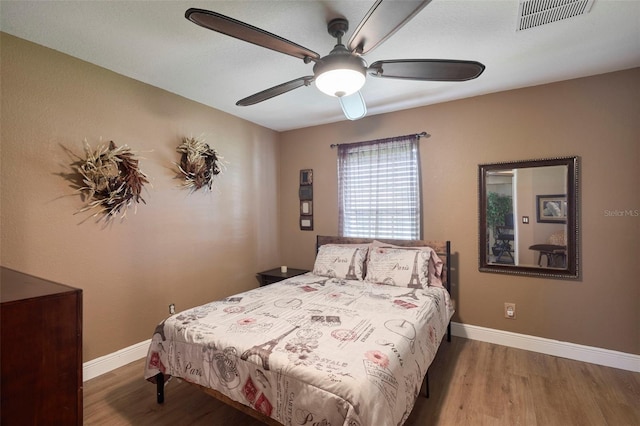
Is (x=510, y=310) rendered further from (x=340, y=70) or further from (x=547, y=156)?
(x=340, y=70)

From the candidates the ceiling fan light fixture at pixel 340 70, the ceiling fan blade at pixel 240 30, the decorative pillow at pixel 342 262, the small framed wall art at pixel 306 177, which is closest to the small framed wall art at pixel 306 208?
the small framed wall art at pixel 306 177

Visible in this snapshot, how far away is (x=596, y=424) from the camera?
1.80 metres

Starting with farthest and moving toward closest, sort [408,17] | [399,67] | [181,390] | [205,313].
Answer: [181,390], [205,313], [399,67], [408,17]

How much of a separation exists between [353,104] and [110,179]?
2.02 metres

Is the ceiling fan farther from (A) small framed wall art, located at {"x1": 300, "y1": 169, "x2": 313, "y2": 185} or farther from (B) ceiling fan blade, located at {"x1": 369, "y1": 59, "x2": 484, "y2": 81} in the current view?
(A) small framed wall art, located at {"x1": 300, "y1": 169, "x2": 313, "y2": 185}

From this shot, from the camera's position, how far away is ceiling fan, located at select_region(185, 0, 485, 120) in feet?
4.08

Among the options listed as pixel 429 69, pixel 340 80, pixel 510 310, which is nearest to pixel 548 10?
pixel 429 69

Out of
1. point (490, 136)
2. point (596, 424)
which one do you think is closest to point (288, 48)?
point (490, 136)

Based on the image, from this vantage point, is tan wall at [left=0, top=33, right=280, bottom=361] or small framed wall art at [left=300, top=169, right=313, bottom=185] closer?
tan wall at [left=0, top=33, right=280, bottom=361]

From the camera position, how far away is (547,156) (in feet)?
8.86

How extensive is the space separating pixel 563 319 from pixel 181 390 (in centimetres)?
328

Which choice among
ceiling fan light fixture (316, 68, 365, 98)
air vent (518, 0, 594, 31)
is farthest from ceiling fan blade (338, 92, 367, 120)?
air vent (518, 0, 594, 31)

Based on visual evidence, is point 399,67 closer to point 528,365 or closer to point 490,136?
point 490,136

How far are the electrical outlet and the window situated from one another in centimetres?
106
